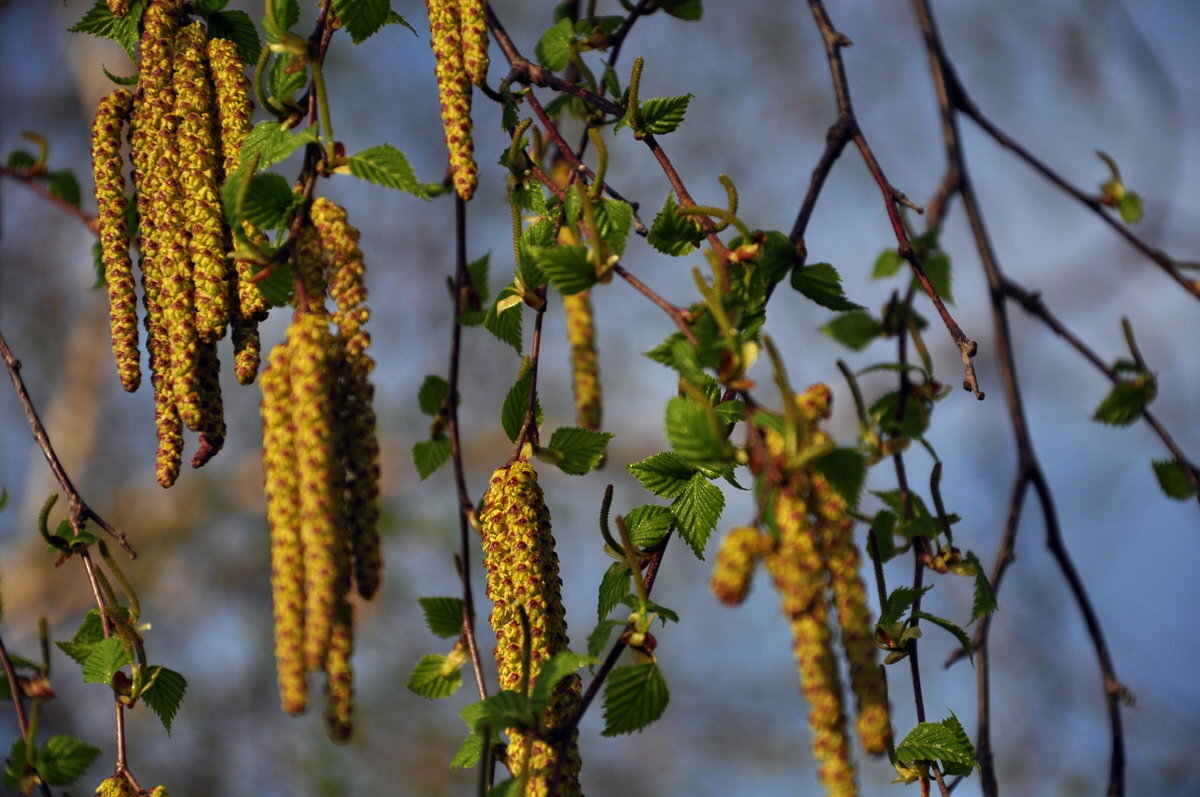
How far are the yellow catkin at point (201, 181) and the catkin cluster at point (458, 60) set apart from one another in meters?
0.18

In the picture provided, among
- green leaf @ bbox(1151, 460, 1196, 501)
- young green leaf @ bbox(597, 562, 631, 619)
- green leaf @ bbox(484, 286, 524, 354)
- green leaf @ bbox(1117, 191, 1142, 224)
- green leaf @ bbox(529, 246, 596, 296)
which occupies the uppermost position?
green leaf @ bbox(1117, 191, 1142, 224)

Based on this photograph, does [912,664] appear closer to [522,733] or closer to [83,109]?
[522,733]

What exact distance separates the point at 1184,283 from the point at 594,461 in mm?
918

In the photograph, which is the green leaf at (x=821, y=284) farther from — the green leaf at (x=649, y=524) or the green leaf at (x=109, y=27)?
the green leaf at (x=109, y=27)

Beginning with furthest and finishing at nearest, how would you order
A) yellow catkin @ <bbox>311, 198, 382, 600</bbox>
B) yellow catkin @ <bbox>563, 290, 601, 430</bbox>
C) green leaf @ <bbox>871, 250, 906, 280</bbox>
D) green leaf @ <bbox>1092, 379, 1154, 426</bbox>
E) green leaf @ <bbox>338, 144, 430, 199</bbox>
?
green leaf @ <bbox>871, 250, 906, 280</bbox>
green leaf @ <bbox>1092, 379, 1154, 426</bbox>
yellow catkin @ <bbox>563, 290, 601, 430</bbox>
green leaf @ <bbox>338, 144, 430, 199</bbox>
yellow catkin @ <bbox>311, 198, 382, 600</bbox>

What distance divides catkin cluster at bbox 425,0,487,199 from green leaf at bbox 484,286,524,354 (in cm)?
16

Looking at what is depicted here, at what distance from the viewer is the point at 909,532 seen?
3.18ft

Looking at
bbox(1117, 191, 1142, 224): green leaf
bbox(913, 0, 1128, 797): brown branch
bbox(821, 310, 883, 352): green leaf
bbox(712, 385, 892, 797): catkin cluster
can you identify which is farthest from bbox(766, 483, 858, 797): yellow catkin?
bbox(1117, 191, 1142, 224): green leaf

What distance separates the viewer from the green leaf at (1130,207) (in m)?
1.45

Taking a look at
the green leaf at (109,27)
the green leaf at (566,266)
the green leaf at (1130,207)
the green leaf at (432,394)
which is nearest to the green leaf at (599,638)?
the green leaf at (566,266)

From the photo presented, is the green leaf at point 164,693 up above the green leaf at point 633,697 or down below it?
above

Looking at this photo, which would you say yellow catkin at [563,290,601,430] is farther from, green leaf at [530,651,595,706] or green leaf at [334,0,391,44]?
green leaf at [530,651,595,706]

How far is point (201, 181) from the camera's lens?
0.83 meters

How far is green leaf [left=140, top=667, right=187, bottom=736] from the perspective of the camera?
98 centimetres
